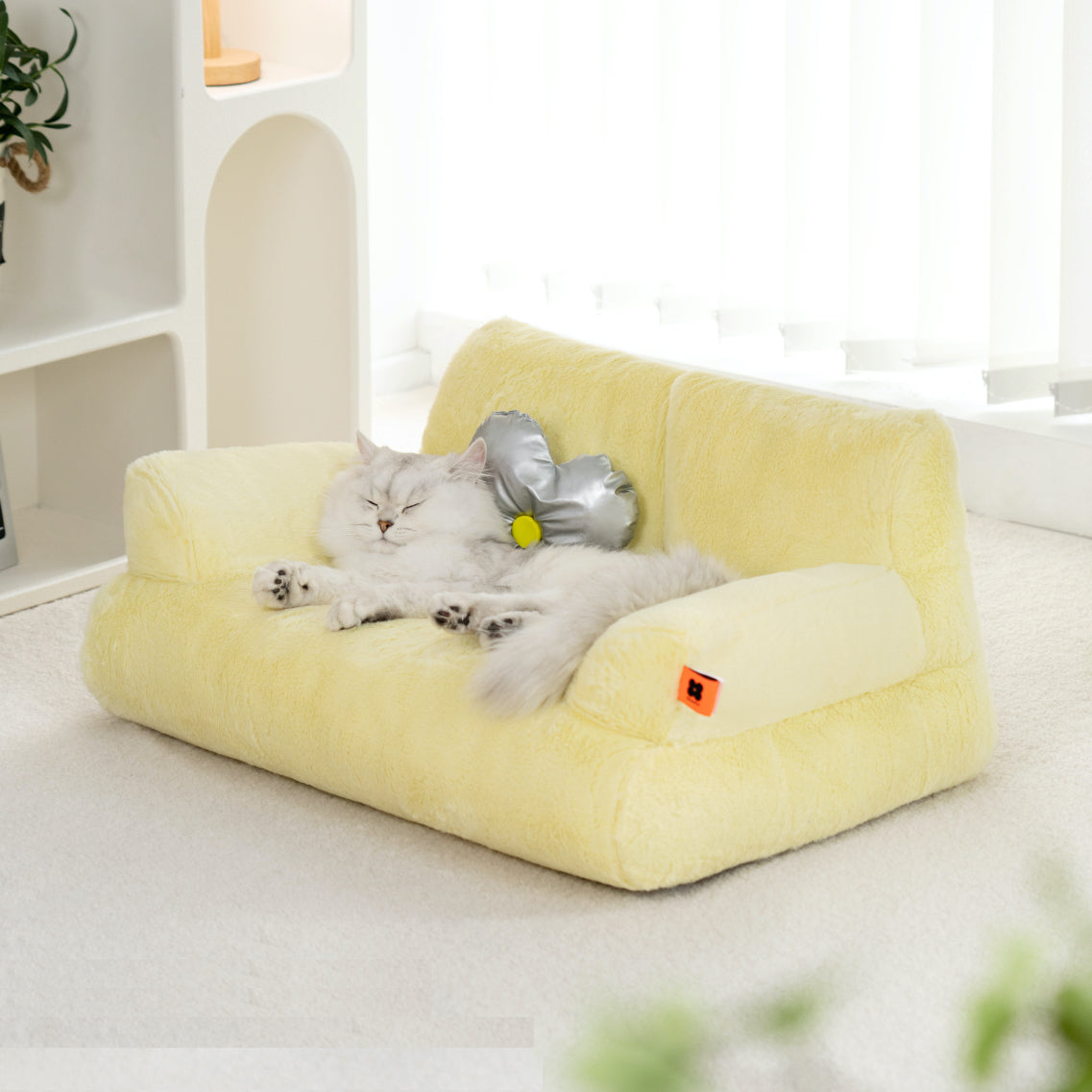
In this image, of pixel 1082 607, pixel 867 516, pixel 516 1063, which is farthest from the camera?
pixel 1082 607

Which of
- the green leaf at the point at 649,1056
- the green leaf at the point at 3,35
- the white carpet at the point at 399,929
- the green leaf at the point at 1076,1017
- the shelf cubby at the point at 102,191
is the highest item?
the green leaf at the point at 3,35

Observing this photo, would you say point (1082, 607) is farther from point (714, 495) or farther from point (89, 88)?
point (89, 88)

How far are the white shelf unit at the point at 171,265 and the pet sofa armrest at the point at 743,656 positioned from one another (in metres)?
1.32

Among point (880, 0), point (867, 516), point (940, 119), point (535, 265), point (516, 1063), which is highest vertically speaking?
point (880, 0)

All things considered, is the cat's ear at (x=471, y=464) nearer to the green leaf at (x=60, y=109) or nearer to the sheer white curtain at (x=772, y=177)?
the green leaf at (x=60, y=109)

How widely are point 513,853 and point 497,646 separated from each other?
0.23 metres

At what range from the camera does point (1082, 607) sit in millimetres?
2455

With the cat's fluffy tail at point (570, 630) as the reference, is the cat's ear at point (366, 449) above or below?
above

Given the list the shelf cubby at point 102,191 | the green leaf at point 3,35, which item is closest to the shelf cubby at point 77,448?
the shelf cubby at point 102,191

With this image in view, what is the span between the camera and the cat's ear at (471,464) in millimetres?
2018

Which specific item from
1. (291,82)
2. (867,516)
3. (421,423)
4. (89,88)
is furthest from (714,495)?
(421,423)

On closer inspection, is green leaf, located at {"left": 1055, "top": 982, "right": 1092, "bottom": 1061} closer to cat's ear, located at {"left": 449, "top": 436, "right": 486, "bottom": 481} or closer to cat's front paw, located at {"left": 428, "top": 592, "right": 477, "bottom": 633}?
cat's front paw, located at {"left": 428, "top": 592, "right": 477, "bottom": 633}

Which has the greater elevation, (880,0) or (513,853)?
(880,0)

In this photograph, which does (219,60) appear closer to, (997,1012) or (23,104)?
(23,104)
